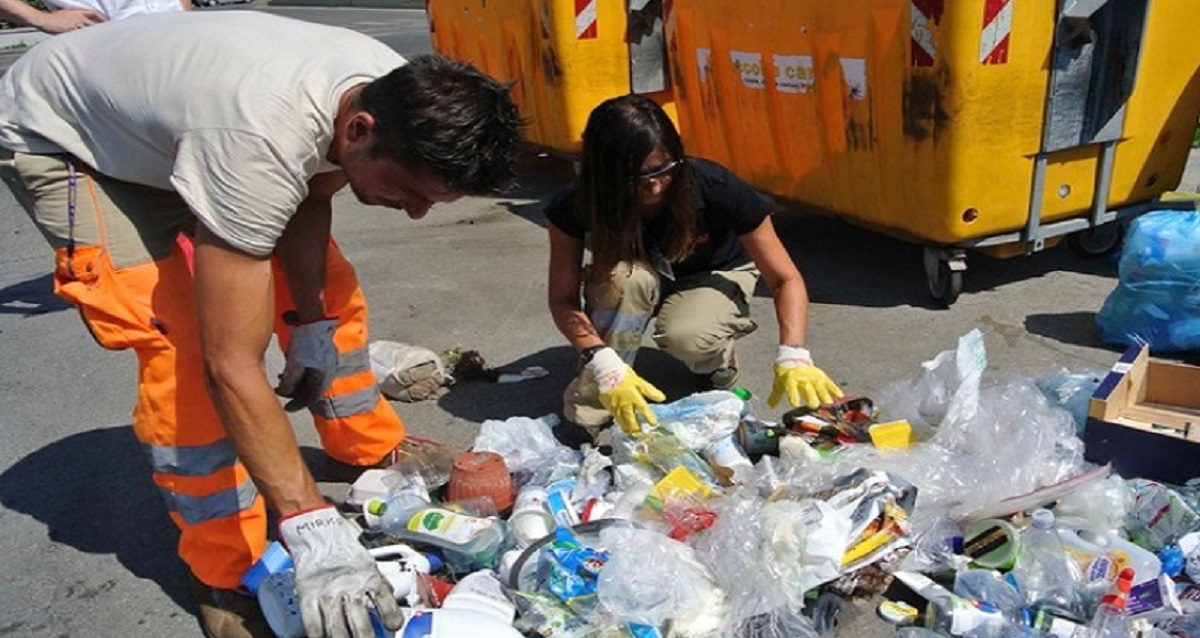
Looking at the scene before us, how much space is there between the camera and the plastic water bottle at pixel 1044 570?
2162 millimetres

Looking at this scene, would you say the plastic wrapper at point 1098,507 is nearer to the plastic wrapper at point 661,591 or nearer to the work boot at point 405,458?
the plastic wrapper at point 661,591

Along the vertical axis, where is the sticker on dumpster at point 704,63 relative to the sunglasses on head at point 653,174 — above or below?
below

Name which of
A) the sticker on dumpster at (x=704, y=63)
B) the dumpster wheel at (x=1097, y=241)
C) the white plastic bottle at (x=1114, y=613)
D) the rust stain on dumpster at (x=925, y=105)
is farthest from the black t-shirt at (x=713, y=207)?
the dumpster wheel at (x=1097, y=241)

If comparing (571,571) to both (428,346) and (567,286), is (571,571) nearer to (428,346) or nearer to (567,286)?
(567,286)

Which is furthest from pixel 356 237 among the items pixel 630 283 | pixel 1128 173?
pixel 1128 173

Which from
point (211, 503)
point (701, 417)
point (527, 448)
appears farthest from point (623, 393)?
point (211, 503)

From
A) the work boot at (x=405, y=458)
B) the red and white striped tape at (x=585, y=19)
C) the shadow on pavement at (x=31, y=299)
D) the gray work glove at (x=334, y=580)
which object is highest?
the red and white striped tape at (x=585, y=19)

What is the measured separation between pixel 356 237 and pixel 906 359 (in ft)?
11.5

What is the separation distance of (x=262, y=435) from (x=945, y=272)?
2.98 m

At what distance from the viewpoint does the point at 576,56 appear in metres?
5.67

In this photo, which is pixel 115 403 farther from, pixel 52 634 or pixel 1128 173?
pixel 1128 173

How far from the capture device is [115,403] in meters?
3.80

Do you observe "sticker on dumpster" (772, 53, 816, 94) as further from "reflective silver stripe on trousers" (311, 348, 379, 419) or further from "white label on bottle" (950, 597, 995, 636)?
"white label on bottle" (950, 597, 995, 636)

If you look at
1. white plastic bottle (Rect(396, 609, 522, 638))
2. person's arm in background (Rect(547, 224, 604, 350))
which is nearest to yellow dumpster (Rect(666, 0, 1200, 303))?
person's arm in background (Rect(547, 224, 604, 350))
